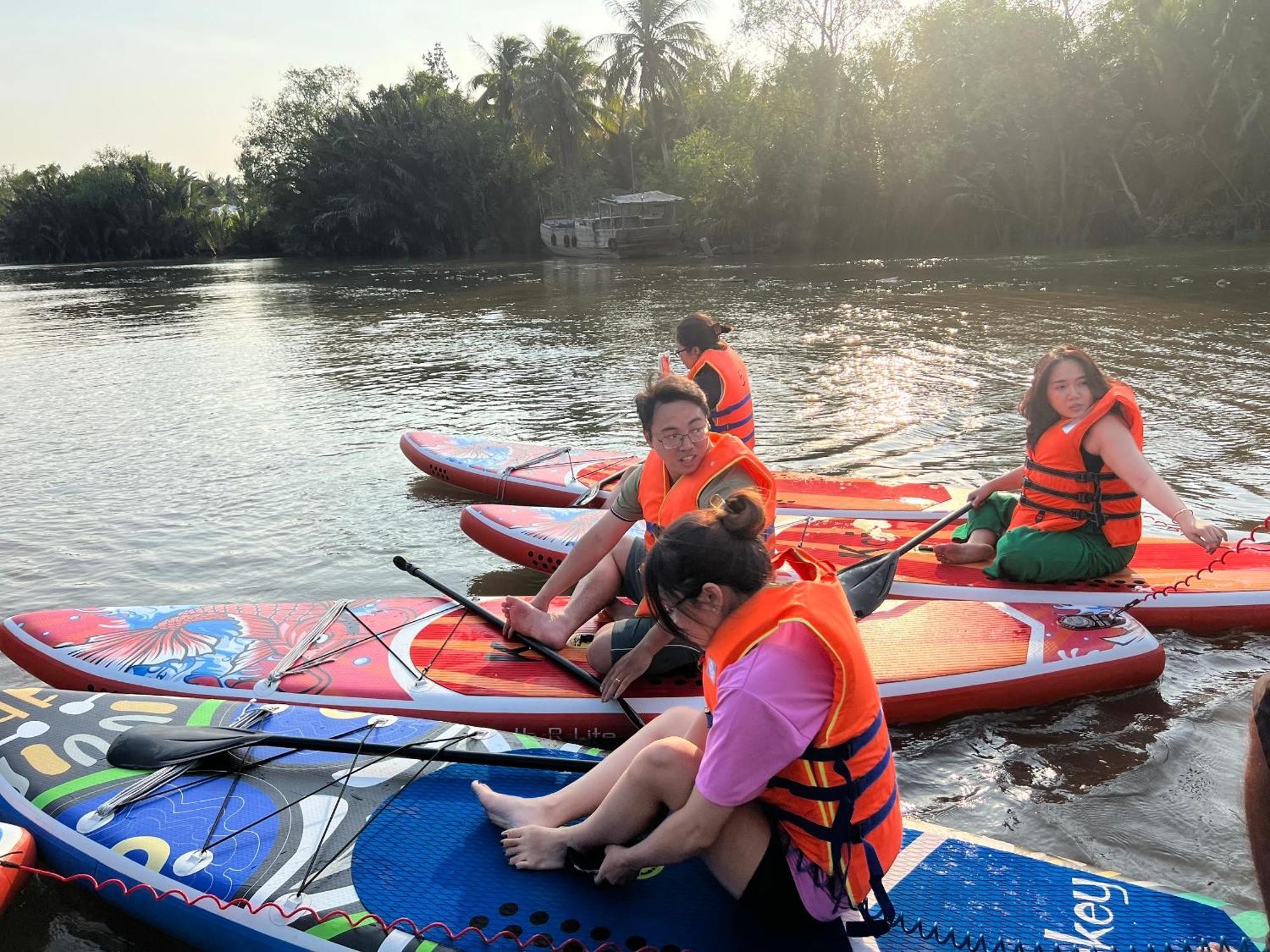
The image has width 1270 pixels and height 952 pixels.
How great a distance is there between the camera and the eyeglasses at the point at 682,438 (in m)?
3.61

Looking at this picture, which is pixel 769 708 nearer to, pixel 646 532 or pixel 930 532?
pixel 646 532

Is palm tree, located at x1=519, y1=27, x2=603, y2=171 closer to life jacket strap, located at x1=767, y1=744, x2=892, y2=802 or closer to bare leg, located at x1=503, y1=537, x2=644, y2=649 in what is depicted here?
bare leg, located at x1=503, y1=537, x2=644, y2=649

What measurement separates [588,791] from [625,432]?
23.4 ft

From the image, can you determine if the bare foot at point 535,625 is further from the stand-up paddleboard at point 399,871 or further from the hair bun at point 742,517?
the hair bun at point 742,517

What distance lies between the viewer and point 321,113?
4878cm

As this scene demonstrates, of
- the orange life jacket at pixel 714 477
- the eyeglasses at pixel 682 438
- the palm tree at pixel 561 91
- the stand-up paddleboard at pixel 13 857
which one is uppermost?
the palm tree at pixel 561 91

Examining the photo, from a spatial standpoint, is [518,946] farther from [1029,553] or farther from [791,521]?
[791,521]

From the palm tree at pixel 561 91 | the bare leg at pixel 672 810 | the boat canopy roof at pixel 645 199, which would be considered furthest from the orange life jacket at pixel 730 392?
the palm tree at pixel 561 91

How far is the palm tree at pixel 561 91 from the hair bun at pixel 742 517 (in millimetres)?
42514

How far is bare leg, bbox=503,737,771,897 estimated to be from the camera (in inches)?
94.0

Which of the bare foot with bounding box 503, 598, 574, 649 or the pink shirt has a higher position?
the pink shirt

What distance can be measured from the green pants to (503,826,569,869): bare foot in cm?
311

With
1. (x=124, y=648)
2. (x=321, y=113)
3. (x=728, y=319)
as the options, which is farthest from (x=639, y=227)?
(x=124, y=648)

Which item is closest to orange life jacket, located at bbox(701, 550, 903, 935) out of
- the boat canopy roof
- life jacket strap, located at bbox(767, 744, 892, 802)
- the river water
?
life jacket strap, located at bbox(767, 744, 892, 802)
